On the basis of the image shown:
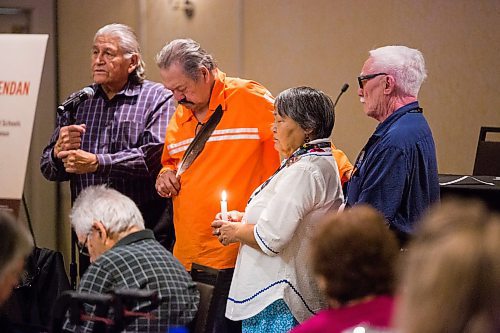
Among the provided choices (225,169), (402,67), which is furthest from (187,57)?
(402,67)

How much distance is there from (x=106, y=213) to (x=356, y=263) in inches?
42.5

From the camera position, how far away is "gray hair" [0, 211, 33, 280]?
219 cm

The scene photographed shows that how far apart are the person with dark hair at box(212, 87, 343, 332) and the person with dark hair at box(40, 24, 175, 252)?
962 millimetres

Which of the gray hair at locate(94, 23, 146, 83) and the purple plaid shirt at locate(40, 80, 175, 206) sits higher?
the gray hair at locate(94, 23, 146, 83)

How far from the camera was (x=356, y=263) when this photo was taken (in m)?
2.14

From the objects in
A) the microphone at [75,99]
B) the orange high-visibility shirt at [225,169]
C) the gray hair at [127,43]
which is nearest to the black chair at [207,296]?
the orange high-visibility shirt at [225,169]

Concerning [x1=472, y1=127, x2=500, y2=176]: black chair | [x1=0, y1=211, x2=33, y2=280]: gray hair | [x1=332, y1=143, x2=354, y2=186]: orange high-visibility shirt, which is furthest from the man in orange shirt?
[x1=0, y1=211, x2=33, y2=280]: gray hair

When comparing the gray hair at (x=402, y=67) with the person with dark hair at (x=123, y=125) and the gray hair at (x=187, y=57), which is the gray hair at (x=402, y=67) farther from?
the person with dark hair at (x=123, y=125)

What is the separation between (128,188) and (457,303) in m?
3.00

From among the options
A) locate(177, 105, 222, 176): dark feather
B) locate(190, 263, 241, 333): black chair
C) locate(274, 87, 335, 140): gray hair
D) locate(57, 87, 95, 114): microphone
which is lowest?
locate(190, 263, 241, 333): black chair

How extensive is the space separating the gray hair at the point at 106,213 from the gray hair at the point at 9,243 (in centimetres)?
70

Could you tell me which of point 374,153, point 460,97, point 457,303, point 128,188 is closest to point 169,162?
point 128,188

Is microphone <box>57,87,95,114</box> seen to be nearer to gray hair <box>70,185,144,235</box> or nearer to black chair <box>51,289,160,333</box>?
gray hair <box>70,185,144,235</box>

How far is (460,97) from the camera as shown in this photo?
5.13 metres
